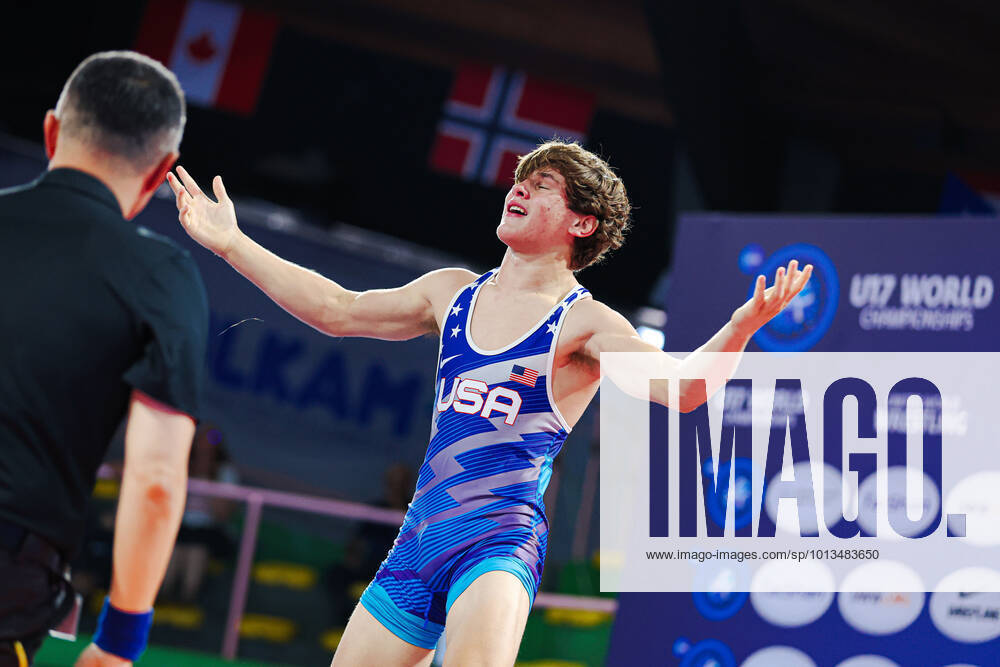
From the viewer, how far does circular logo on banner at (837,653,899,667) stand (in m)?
4.38

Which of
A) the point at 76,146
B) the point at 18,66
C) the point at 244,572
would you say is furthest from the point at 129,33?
the point at 76,146

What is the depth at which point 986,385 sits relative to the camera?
4.28m

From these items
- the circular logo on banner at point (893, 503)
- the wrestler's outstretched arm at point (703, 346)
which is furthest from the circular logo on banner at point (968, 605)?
the wrestler's outstretched arm at point (703, 346)

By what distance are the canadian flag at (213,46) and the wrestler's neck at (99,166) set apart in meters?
7.20

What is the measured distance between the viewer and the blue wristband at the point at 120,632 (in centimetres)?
218

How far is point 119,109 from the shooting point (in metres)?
2.27

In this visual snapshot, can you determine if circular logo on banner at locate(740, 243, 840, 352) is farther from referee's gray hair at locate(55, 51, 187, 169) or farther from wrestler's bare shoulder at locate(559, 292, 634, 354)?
referee's gray hair at locate(55, 51, 187, 169)

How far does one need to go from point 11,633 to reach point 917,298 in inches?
143

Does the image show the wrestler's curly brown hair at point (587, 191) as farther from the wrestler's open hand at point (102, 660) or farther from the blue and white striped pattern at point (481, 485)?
the wrestler's open hand at point (102, 660)

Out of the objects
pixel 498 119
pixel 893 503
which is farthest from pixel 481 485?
pixel 498 119

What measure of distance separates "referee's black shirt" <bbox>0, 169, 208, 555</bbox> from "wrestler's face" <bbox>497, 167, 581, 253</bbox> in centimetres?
145

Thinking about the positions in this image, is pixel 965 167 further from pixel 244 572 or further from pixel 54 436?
pixel 54 436

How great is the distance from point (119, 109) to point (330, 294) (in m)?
1.45

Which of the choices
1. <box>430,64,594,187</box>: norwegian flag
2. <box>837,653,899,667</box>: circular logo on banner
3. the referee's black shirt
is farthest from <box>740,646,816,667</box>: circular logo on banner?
<box>430,64,594,187</box>: norwegian flag
